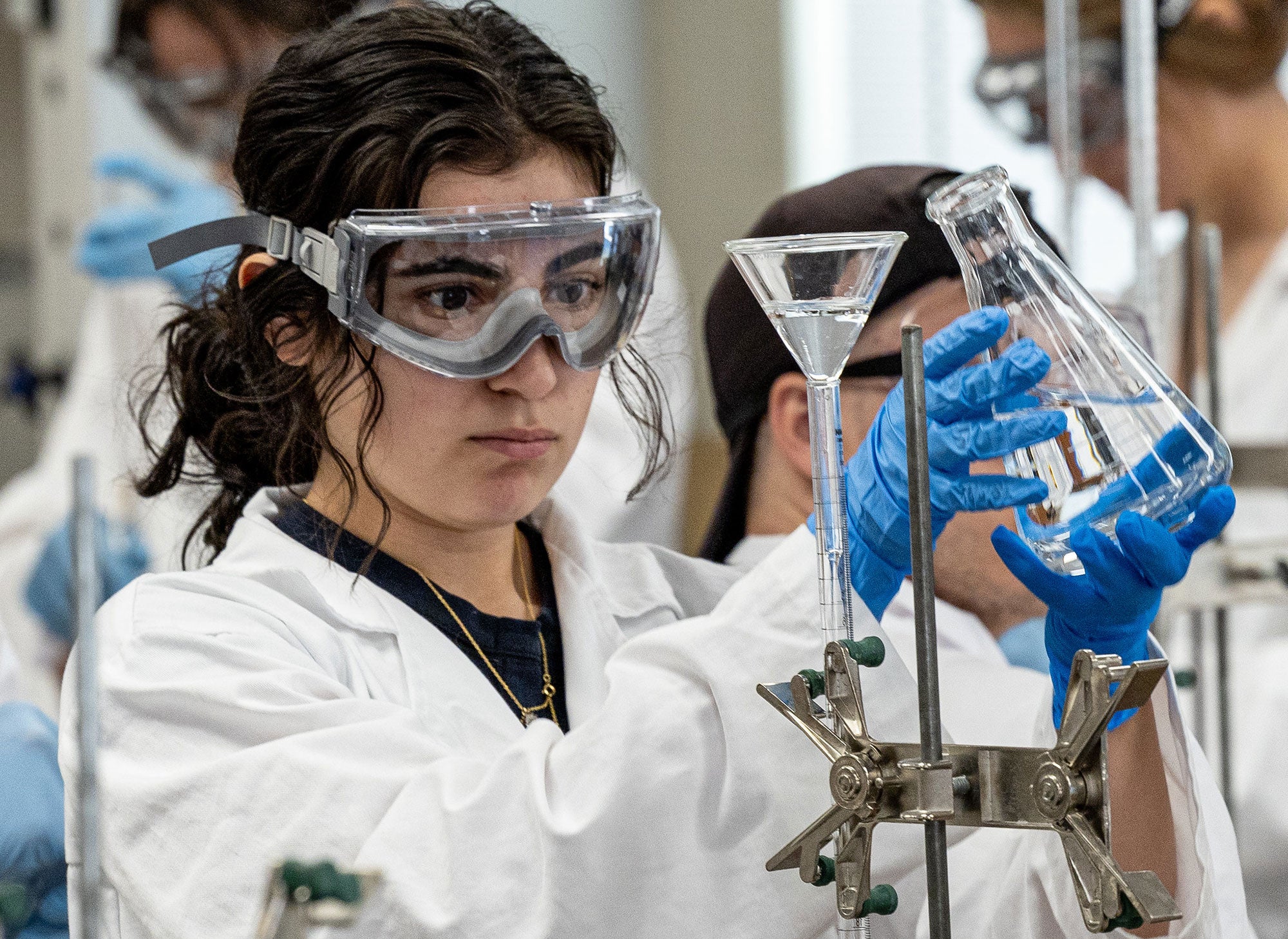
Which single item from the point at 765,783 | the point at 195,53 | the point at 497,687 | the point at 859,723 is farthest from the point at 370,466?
the point at 195,53

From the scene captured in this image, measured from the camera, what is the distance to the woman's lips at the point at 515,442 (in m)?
1.35

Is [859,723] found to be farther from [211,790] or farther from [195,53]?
[195,53]

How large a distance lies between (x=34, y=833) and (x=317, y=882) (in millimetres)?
757

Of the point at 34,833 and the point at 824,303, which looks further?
the point at 34,833

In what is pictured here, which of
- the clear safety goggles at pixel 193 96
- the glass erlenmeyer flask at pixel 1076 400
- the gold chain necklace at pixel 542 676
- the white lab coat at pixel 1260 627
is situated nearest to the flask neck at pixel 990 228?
the glass erlenmeyer flask at pixel 1076 400

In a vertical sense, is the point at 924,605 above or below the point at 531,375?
below

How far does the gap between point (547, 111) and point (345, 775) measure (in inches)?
24.2

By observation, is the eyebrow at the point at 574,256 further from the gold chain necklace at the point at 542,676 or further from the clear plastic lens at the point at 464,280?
the gold chain necklace at the point at 542,676

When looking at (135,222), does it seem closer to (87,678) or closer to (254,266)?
(254,266)

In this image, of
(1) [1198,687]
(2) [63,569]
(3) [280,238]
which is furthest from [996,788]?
(2) [63,569]

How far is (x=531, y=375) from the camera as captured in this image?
132 cm

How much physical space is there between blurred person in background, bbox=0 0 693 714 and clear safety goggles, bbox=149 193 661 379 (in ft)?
2.80

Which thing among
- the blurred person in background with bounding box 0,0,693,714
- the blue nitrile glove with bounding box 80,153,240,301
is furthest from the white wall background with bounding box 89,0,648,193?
the blue nitrile glove with bounding box 80,153,240,301

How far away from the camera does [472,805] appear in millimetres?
1153
